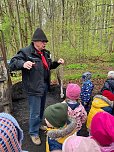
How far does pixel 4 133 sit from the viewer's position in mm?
1756

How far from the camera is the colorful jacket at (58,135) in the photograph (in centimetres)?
276

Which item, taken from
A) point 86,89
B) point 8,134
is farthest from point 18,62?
point 8,134

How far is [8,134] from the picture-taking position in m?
1.78

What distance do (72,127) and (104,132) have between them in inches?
24.9

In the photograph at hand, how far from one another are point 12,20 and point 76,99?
12.0 m

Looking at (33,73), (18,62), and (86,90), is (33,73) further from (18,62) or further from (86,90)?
(86,90)

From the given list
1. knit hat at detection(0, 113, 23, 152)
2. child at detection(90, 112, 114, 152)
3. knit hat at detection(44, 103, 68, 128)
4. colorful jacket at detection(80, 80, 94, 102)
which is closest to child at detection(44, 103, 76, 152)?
knit hat at detection(44, 103, 68, 128)

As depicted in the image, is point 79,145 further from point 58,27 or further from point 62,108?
point 58,27

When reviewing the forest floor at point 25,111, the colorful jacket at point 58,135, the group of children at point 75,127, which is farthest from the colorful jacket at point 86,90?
the colorful jacket at point 58,135

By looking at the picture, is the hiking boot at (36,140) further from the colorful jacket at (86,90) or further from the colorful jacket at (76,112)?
the colorful jacket at (86,90)

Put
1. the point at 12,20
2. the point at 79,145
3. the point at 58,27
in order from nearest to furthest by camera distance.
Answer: the point at 79,145
the point at 58,27
the point at 12,20

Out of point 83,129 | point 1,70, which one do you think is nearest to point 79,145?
point 83,129

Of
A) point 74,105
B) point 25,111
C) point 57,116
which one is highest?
point 57,116

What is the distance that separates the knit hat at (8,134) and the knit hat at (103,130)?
0.90 meters
